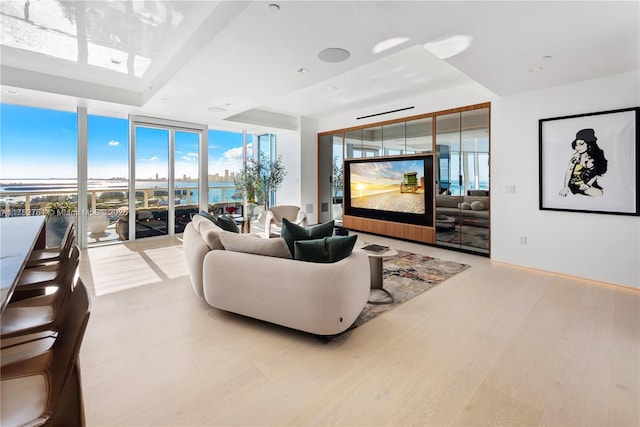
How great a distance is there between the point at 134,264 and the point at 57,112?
334cm

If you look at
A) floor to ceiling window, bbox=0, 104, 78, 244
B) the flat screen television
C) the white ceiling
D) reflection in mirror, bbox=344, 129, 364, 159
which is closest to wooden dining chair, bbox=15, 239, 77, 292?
the white ceiling

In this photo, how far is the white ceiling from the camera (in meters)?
2.34

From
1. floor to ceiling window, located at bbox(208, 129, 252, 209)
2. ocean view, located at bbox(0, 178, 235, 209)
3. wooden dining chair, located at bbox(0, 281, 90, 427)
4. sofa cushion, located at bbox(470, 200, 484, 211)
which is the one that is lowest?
wooden dining chair, located at bbox(0, 281, 90, 427)

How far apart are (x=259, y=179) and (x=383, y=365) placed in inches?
242

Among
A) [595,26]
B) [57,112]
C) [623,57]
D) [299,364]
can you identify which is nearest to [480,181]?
[623,57]

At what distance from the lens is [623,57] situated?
9.94ft

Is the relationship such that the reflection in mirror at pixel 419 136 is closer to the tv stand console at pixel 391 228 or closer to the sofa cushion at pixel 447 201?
the sofa cushion at pixel 447 201

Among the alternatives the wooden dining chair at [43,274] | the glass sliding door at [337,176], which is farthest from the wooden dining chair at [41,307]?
the glass sliding door at [337,176]

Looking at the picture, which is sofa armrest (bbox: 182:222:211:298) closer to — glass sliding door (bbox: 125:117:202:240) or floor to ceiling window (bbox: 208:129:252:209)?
glass sliding door (bbox: 125:117:202:240)

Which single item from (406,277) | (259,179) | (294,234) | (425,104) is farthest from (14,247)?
(259,179)

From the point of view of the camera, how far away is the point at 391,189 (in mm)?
6219

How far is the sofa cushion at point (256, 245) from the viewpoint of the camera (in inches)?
96.6

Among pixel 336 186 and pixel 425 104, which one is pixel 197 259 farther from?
pixel 336 186

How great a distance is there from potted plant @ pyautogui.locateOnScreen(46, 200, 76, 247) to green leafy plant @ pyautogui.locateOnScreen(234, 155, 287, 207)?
10.8 feet
